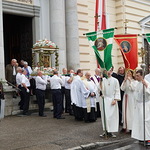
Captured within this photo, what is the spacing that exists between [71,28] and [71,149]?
383 inches

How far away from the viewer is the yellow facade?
16.5 metres

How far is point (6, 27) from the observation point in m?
17.0

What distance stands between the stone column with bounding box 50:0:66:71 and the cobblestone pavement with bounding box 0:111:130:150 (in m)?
4.52

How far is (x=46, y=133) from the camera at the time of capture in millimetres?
8219

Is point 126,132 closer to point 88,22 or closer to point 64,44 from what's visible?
point 64,44

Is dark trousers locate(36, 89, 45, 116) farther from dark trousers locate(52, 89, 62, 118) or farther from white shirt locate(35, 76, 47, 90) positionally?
dark trousers locate(52, 89, 62, 118)

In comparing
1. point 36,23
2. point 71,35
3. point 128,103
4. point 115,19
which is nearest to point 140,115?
point 128,103

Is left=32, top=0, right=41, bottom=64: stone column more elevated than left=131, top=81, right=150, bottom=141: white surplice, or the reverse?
left=32, top=0, right=41, bottom=64: stone column

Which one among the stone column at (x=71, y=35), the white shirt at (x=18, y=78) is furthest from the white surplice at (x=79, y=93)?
the stone column at (x=71, y=35)

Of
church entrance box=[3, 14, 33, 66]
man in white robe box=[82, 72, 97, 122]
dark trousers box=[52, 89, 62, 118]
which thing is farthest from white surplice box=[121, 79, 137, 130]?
church entrance box=[3, 14, 33, 66]

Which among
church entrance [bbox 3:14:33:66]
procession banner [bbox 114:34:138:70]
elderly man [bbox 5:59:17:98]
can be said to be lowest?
elderly man [bbox 5:59:17:98]

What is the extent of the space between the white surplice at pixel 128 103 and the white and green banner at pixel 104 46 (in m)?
1.00

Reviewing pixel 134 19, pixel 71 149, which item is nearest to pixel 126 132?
pixel 71 149

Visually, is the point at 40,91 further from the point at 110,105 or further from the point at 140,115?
the point at 140,115
